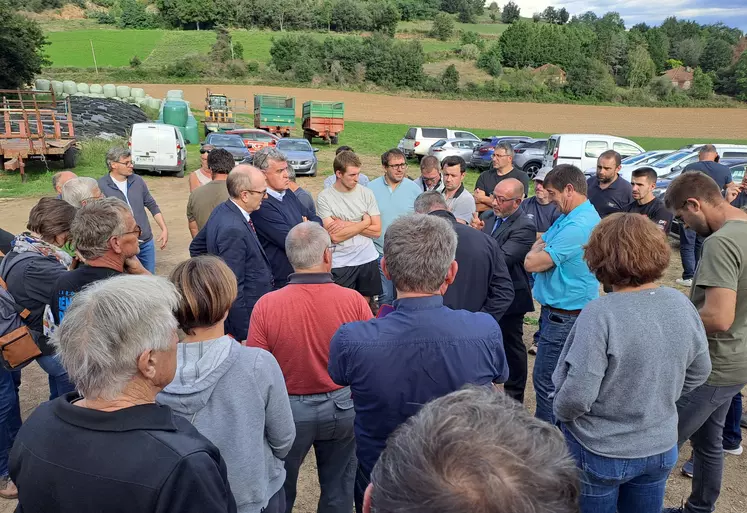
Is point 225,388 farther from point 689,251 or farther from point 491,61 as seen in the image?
point 491,61

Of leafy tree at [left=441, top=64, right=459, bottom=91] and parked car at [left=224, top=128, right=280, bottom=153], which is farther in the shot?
leafy tree at [left=441, top=64, right=459, bottom=91]

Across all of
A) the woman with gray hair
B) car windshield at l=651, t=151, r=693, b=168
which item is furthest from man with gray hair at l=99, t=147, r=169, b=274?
car windshield at l=651, t=151, r=693, b=168

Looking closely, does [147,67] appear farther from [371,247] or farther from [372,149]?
[371,247]

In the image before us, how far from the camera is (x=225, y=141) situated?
59.7 ft

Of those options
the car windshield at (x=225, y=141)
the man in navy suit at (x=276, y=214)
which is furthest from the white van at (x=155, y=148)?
the man in navy suit at (x=276, y=214)

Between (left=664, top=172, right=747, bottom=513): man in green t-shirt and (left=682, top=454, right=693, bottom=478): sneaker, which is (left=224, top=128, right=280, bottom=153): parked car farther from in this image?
(left=664, top=172, right=747, bottom=513): man in green t-shirt

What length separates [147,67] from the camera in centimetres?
5512

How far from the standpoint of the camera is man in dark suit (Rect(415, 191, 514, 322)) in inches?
136

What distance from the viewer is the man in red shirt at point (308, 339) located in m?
2.69

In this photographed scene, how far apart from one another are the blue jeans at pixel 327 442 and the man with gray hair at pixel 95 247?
1.22 metres

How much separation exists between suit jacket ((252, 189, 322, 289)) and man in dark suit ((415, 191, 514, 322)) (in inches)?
52.1

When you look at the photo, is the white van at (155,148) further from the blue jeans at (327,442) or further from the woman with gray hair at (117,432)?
the woman with gray hair at (117,432)

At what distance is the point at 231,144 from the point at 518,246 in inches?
615

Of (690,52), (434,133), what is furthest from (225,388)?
(690,52)
